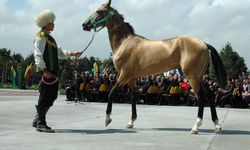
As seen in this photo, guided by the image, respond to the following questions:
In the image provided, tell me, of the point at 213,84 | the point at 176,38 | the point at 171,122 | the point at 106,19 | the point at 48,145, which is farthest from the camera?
the point at 213,84

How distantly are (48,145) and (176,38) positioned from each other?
3565mm

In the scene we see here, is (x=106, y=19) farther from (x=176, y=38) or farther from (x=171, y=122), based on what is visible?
(x=171, y=122)

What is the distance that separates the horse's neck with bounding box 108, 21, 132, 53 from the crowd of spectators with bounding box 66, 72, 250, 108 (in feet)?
35.4

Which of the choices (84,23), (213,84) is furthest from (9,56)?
(84,23)

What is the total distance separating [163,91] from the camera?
21.5 m

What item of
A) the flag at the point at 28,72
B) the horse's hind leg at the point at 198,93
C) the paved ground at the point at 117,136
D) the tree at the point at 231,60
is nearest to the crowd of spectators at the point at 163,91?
the paved ground at the point at 117,136

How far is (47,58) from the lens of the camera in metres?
8.18

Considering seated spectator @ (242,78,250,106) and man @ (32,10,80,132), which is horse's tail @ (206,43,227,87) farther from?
seated spectator @ (242,78,250,106)

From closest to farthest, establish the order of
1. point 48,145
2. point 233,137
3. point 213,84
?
point 48,145
point 233,137
point 213,84

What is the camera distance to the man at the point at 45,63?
812 centimetres

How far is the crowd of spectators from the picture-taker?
2028 centimetres

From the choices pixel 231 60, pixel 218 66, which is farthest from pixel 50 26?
pixel 231 60

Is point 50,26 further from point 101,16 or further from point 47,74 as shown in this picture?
point 101,16

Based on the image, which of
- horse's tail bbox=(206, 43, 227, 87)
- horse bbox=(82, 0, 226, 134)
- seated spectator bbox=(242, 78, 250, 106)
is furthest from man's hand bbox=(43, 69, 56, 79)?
seated spectator bbox=(242, 78, 250, 106)
